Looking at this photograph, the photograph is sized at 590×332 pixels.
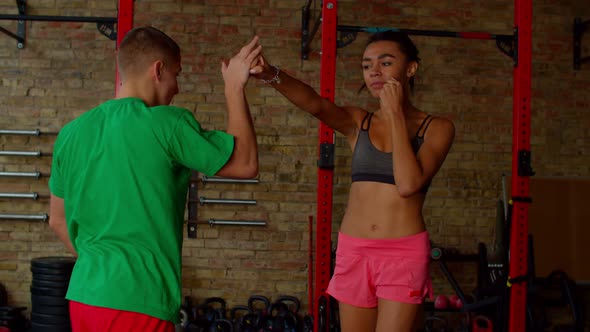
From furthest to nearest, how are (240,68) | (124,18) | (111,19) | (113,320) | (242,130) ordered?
(111,19) < (124,18) < (240,68) < (242,130) < (113,320)

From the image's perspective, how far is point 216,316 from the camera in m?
5.52

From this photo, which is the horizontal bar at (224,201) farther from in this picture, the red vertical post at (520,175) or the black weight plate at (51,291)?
the red vertical post at (520,175)

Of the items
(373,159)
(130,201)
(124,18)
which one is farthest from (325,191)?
(130,201)

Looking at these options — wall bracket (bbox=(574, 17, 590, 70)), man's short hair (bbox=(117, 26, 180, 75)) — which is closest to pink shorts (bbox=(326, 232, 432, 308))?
man's short hair (bbox=(117, 26, 180, 75))

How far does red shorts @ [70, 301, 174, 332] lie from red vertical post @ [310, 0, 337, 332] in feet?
6.26

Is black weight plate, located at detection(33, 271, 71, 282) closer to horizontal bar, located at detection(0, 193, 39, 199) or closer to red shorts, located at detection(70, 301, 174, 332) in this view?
horizontal bar, located at detection(0, 193, 39, 199)

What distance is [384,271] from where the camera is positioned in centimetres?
234

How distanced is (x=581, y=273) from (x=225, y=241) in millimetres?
3462

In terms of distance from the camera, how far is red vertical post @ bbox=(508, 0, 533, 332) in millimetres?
3699

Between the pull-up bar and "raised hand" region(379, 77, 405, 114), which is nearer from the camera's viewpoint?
"raised hand" region(379, 77, 405, 114)

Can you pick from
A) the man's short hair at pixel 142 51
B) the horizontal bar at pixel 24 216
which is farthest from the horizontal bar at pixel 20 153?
the man's short hair at pixel 142 51

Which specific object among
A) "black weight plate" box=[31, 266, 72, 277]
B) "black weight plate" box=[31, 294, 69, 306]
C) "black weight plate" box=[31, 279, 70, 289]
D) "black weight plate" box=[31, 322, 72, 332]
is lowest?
"black weight plate" box=[31, 322, 72, 332]

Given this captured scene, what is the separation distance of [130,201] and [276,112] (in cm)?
443

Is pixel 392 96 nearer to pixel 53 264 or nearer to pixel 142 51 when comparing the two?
pixel 142 51
